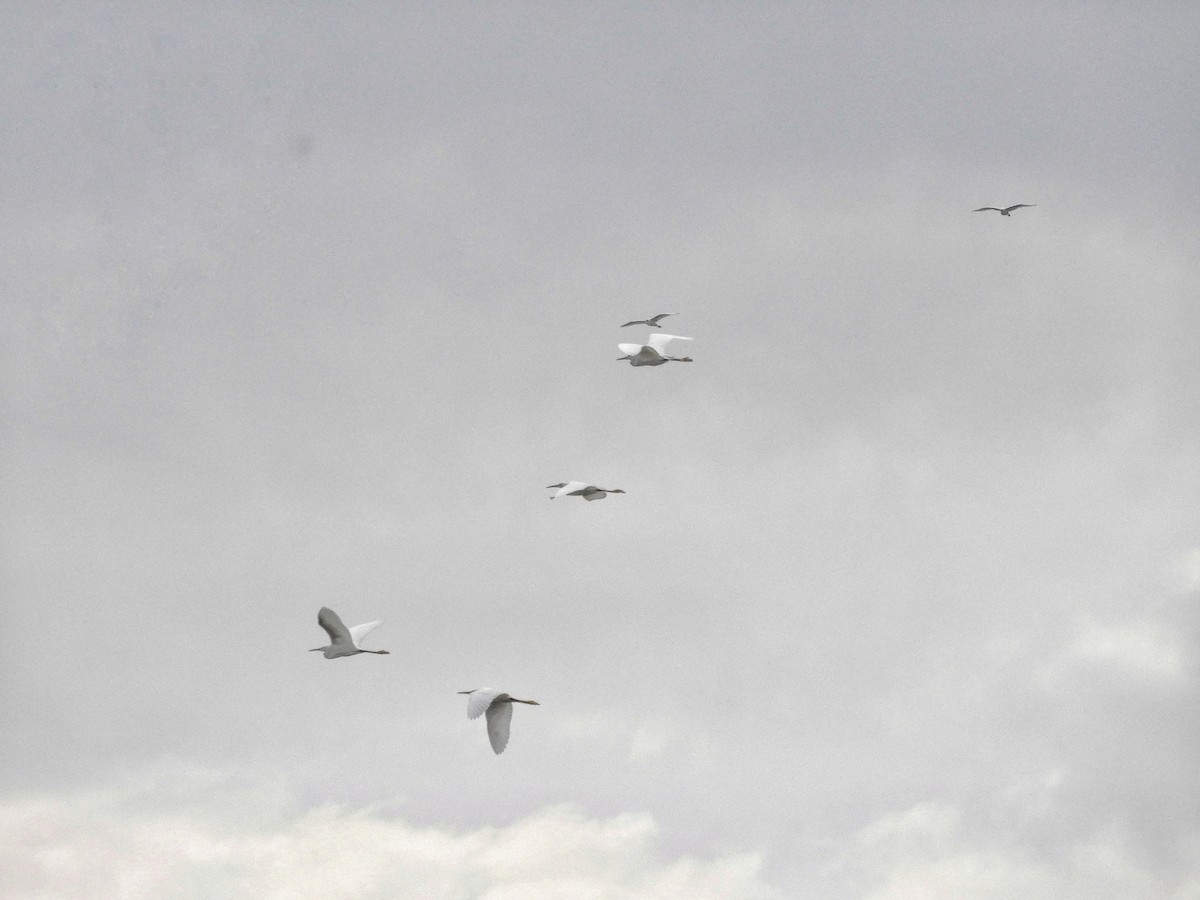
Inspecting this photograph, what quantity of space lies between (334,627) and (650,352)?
126 feet

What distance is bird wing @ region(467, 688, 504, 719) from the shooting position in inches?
4727

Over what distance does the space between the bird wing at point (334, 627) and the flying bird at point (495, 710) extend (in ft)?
44.2

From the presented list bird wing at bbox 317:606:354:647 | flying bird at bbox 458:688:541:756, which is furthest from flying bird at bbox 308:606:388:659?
flying bird at bbox 458:688:541:756

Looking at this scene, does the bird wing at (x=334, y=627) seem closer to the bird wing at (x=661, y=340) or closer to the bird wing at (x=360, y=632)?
the bird wing at (x=360, y=632)

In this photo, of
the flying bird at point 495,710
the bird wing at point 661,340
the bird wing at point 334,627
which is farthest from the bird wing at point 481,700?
the bird wing at point 661,340

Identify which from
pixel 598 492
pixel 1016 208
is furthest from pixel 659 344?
pixel 1016 208

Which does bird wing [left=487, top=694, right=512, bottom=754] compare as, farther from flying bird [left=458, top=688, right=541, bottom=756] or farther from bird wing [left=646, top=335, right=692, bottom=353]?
bird wing [left=646, top=335, right=692, bottom=353]

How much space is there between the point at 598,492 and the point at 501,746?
85.3ft

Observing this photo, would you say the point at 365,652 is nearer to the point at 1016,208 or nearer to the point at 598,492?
the point at 598,492

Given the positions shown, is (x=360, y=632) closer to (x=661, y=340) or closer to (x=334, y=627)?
(x=334, y=627)

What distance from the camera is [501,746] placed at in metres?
119

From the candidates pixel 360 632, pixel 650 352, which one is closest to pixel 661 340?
pixel 650 352

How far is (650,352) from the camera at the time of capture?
146375mm

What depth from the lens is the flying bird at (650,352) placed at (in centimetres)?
14638
